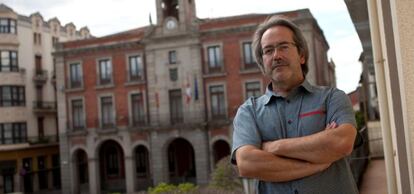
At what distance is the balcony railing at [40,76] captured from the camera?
32938 millimetres

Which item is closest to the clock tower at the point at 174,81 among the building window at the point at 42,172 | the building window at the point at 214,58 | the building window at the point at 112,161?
the building window at the point at 214,58

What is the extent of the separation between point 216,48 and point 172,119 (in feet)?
16.4

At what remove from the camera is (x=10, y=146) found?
29.7 meters

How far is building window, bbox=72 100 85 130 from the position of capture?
30727 millimetres

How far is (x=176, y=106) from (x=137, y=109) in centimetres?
274

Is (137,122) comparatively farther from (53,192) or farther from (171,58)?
(53,192)

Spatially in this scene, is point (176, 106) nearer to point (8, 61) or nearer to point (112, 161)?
point (112, 161)

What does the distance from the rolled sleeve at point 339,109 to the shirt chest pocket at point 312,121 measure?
0.10 feet

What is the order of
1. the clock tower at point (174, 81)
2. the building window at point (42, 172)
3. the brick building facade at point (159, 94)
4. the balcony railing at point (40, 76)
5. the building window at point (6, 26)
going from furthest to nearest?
the balcony railing at point (40, 76), the building window at point (42, 172), the building window at point (6, 26), the clock tower at point (174, 81), the brick building facade at point (159, 94)

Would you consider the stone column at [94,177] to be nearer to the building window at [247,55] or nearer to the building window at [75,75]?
the building window at [75,75]

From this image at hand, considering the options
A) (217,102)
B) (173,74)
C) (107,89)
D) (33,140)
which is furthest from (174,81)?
(33,140)

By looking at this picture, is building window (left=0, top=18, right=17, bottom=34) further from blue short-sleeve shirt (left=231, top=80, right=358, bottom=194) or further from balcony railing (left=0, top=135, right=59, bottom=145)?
blue short-sleeve shirt (left=231, top=80, right=358, bottom=194)

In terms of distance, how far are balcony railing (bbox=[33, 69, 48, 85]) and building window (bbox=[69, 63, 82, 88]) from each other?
3.33 m

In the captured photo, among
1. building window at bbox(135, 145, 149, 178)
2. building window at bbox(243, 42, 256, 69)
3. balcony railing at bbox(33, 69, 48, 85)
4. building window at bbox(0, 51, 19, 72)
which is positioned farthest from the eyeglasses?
balcony railing at bbox(33, 69, 48, 85)
